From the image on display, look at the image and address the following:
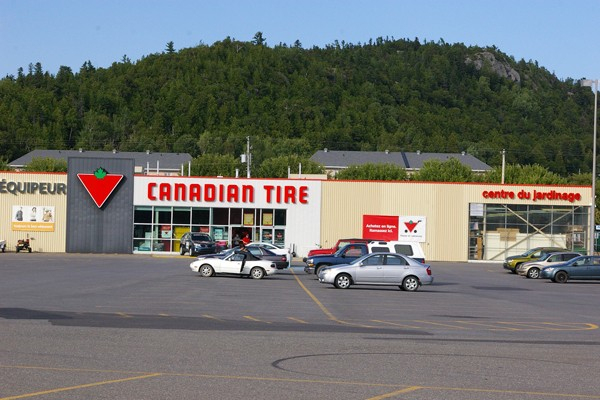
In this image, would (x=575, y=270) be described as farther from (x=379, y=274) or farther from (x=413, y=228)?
(x=413, y=228)

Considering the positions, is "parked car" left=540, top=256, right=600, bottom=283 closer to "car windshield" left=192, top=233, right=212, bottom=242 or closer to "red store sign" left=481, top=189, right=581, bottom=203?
"red store sign" left=481, top=189, right=581, bottom=203

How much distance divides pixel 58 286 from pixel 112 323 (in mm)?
13009

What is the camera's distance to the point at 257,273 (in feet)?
131

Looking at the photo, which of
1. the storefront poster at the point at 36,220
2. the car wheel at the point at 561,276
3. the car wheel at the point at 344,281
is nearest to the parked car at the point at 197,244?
the storefront poster at the point at 36,220

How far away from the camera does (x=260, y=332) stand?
60.1ft

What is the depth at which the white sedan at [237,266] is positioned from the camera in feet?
131

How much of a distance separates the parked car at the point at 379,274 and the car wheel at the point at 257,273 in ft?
18.3

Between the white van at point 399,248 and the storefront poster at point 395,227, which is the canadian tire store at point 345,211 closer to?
the storefront poster at point 395,227

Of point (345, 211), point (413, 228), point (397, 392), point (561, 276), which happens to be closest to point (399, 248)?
point (561, 276)


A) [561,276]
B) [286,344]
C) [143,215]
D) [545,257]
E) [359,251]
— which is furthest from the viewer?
[143,215]

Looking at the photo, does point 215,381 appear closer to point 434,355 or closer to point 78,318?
point 434,355

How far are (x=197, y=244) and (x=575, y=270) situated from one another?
82.1 feet

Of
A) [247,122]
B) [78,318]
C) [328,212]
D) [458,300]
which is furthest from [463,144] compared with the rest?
[78,318]

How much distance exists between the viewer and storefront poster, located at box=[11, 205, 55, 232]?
219ft
